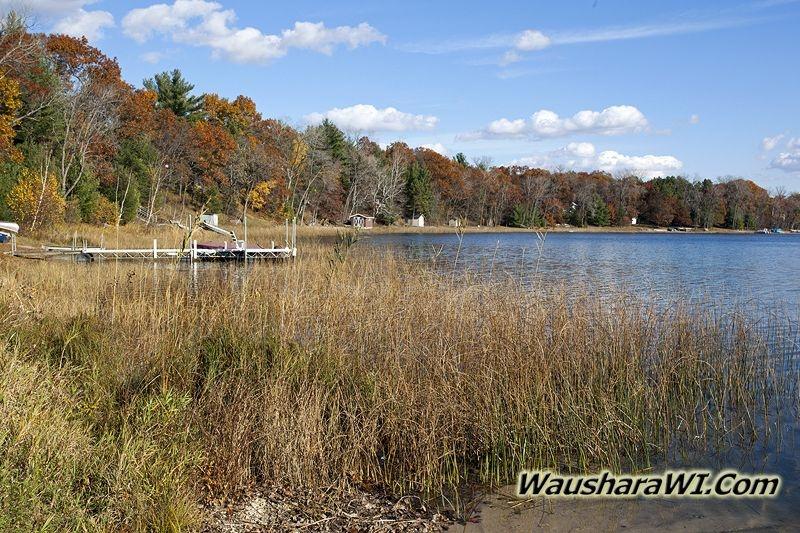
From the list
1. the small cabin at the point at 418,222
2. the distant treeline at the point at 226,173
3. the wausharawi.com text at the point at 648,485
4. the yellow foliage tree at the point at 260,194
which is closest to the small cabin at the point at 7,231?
the distant treeline at the point at 226,173

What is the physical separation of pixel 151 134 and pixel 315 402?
54491 mm

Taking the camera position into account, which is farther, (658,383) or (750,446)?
(658,383)

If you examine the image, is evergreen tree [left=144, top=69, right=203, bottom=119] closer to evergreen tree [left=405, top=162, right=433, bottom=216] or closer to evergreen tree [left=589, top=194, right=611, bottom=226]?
evergreen tree [left=405, top=162, right=433, bottom=216]

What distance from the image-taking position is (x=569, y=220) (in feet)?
363

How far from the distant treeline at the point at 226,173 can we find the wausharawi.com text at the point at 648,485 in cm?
382

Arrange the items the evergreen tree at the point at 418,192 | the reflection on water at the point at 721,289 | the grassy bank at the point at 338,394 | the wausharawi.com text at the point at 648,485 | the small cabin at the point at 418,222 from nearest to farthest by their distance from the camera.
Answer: the grassy bank at the point at 338,394
the wausharawi.com text at the point at 648,485
the reflection on water at the point at 721,289
the small cabin at the point at 418,222
the evergreen tree at the point at 418,192

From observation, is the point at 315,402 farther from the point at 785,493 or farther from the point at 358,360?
the point at 785,493

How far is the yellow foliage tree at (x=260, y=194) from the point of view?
209 ft

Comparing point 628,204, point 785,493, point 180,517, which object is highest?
point 628,204

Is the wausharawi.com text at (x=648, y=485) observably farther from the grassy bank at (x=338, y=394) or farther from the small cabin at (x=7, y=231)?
the small cabin at (x=7, y=231)

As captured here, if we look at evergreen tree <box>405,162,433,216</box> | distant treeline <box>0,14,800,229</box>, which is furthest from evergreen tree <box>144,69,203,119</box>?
evergreen tree <box>405,162,433,216</box>

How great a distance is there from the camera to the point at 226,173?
214 ft

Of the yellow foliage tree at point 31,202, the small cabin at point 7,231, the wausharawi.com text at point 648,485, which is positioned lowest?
the wausharawi.com text at point 648,485

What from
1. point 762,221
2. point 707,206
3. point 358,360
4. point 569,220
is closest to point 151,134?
point 358,360
